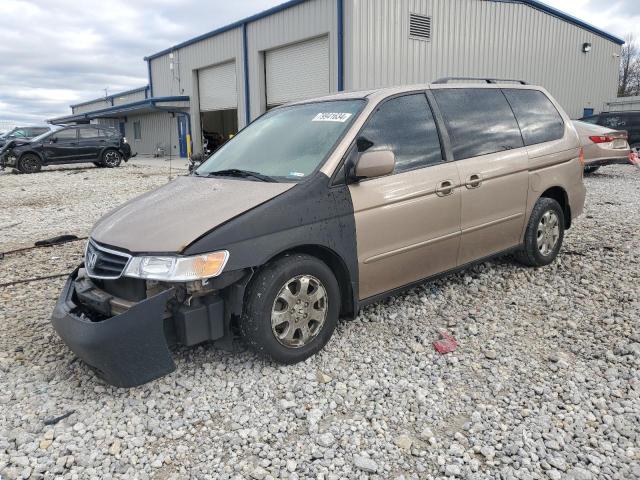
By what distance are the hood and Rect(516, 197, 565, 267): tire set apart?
2721 mm

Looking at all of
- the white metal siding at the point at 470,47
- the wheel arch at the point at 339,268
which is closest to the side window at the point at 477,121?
the wheel arch at the point at 339,268

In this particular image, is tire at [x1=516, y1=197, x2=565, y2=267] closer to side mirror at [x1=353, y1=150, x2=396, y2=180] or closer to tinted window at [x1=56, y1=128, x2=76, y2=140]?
side mirror at [x1=353, y1=150, x2=396, y2=180]

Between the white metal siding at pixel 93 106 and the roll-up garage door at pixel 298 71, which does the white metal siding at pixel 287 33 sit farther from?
the white metal siding at pixel 93 106

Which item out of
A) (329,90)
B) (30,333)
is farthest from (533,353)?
(329,90)


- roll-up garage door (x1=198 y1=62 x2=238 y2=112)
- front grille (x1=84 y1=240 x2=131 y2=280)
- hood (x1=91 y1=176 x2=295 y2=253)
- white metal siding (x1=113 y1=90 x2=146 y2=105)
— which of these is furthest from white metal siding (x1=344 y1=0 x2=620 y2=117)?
white metal siding (x1=113 y1=90 x2=146 y2=105)

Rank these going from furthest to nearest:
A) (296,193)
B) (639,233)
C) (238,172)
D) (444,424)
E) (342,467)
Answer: (639,233), (238,172), (296,193), (444,424), (342,467)

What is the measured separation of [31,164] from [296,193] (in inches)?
708

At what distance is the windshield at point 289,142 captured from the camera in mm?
3596

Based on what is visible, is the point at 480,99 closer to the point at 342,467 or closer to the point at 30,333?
→ the point at 342,467

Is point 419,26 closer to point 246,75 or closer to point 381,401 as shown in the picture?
point 246,75

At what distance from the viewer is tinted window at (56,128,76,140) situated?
1859cm

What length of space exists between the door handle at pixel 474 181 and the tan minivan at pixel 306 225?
2cm

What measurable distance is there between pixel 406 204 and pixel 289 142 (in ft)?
3.24

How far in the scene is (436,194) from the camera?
13.0ft
